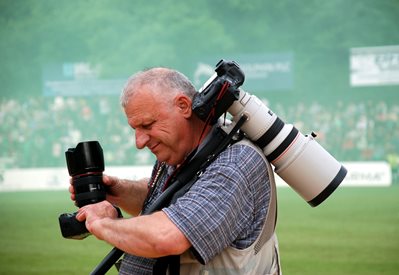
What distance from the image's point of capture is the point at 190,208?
161 cm

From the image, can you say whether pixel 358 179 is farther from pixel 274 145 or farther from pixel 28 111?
pixel 274 145

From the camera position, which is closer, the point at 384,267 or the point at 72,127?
the point at 384,267

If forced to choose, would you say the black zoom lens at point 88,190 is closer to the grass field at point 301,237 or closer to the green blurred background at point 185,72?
the grass field at point 301,237

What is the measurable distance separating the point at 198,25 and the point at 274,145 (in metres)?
6.55

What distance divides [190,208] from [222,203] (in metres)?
0.08

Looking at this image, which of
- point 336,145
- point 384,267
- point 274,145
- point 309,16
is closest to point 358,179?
point 336,145

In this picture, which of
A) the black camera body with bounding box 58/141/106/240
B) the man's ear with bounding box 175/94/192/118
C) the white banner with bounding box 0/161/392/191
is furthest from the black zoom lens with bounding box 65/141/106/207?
the white banner with bounding box 0/161/392/191

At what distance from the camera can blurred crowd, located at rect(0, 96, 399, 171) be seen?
25.8 feet

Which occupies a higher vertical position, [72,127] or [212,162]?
[212,162]

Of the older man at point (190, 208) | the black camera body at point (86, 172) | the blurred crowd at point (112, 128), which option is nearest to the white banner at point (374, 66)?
the blurred crowd at point (112, 128)

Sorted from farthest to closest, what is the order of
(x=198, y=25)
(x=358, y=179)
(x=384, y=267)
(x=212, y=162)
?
(x=198, y=25) → (x=358, y=179) → (x=384, y=267) → (x=212, y=162)

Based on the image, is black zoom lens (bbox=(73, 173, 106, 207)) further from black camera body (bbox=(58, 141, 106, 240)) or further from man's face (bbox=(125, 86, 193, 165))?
man's face (bbox=(125, 86, 193, 165))

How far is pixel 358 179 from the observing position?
766cm

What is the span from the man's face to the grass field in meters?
3.63
